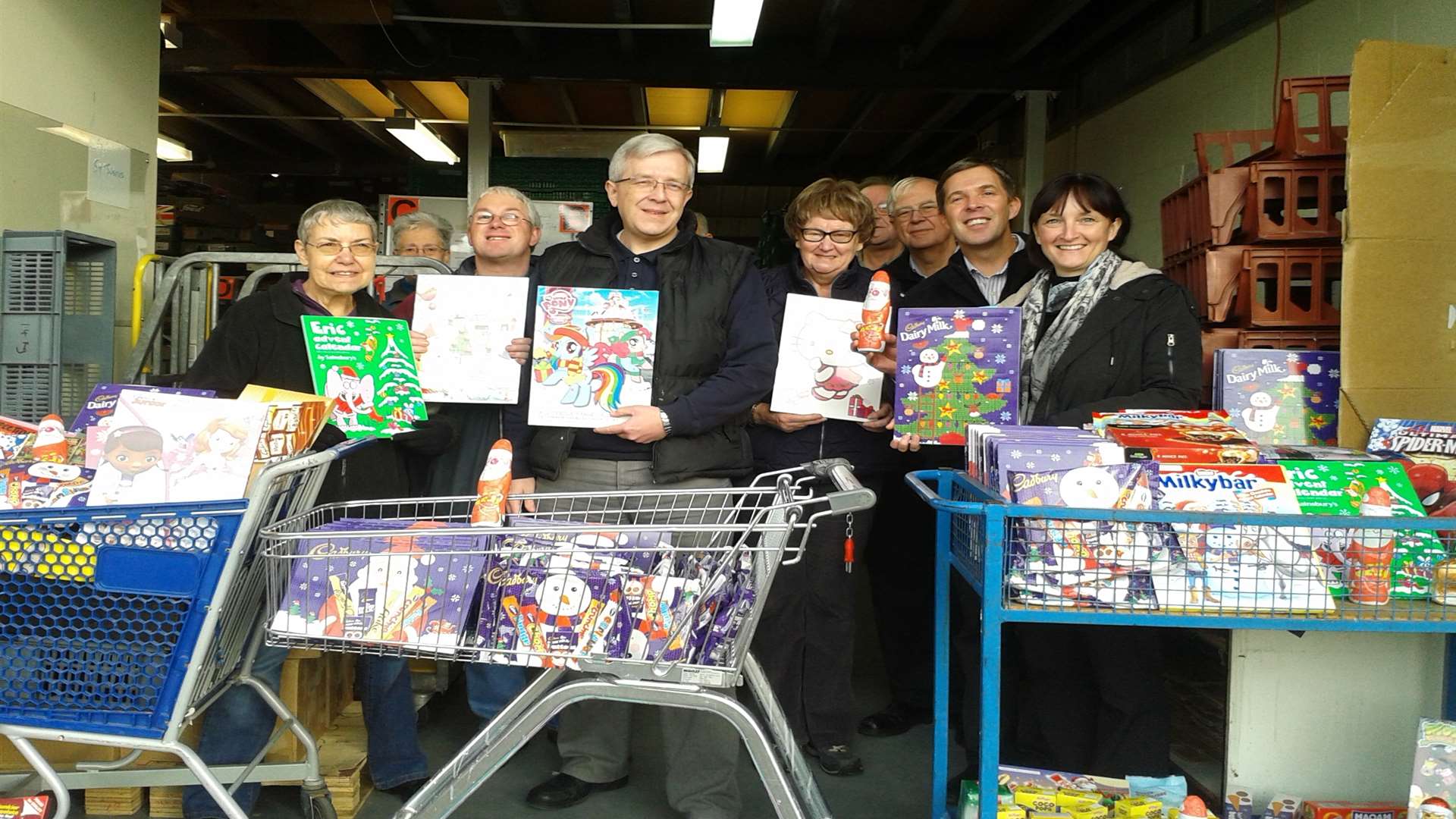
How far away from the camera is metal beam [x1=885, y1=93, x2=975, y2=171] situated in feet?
32.0

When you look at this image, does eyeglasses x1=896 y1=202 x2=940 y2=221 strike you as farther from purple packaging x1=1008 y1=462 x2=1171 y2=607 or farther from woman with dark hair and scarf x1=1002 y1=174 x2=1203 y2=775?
purple packaging x1=1008 y1=462 x2=1171 y2=607

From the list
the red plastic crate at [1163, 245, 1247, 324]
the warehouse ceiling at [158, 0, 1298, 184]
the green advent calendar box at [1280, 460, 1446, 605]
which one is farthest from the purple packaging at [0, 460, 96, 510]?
the warehouse ceiling at [158, 0, 1298, 184]

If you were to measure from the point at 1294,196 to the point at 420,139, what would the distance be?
9.60m

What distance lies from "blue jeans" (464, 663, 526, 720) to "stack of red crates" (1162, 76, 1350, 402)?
7.87 feet

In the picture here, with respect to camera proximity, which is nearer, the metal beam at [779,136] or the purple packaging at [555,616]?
the purple packaging at [555,616]

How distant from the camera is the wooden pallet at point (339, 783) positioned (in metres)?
3.15

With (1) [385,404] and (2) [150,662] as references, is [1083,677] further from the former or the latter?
(2) [150,662]

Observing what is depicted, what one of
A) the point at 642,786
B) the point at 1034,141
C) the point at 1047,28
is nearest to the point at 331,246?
the point at 642,786

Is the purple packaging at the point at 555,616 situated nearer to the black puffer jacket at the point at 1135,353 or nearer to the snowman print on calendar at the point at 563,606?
the snowman print on calendar at the point at 563,606

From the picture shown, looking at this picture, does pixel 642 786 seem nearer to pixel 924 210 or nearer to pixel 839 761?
pixel 839 761

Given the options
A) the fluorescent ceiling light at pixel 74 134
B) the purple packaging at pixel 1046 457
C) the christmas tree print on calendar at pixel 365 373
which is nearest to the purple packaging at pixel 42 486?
the christmas tree print on calendar at pixel 365 373

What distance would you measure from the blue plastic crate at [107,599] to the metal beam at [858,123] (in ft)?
26.8

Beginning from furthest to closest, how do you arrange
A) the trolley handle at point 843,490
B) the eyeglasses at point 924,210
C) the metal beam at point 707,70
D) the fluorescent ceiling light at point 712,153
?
the fluorescent ceiling light at point 712,153 → the metal beam at point 707,70 → the eyeglasses at point 924,210 → the trolley handle at point 843,490

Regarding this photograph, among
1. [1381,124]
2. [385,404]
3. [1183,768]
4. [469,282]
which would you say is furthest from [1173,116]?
[385,404]
